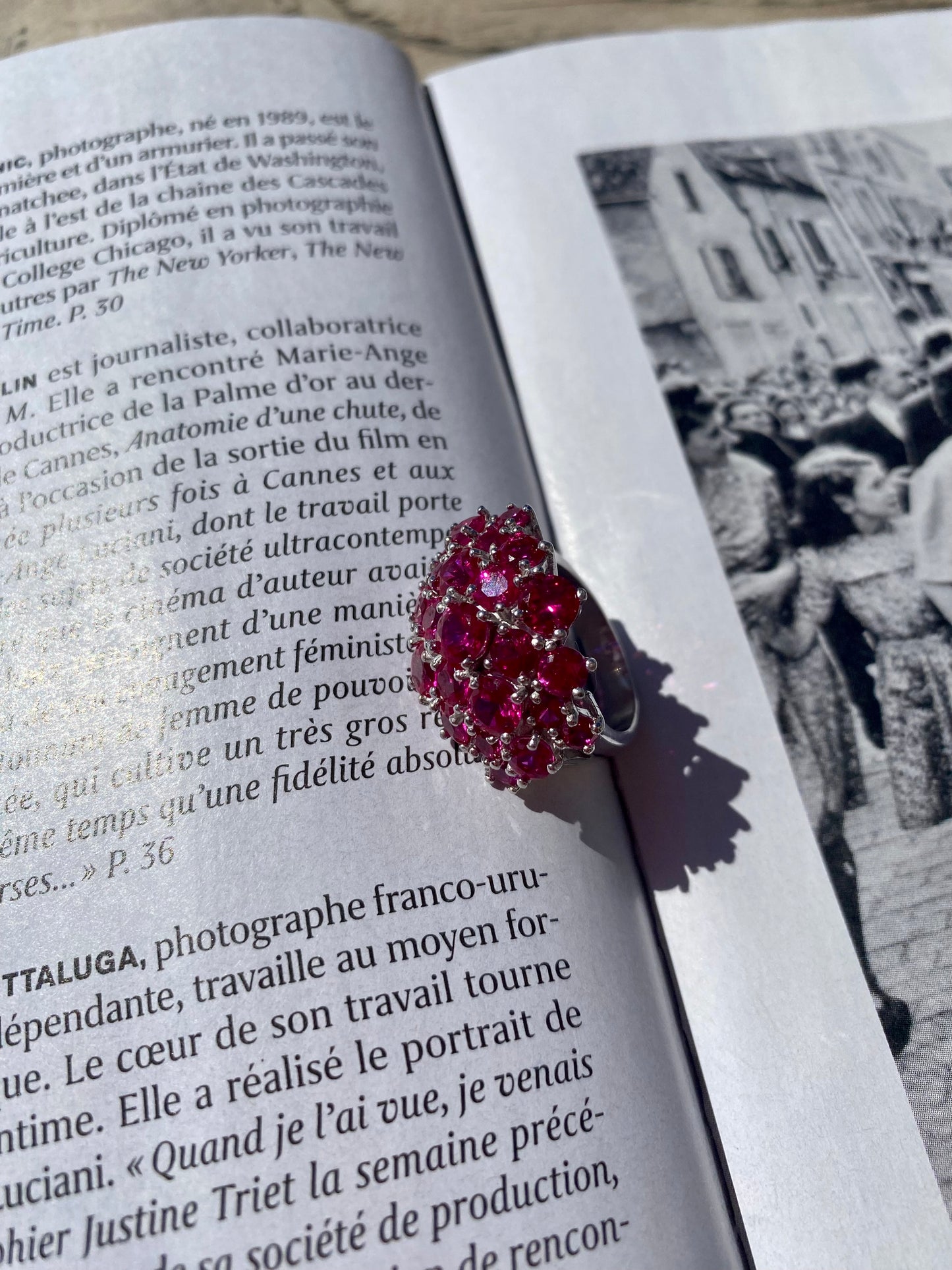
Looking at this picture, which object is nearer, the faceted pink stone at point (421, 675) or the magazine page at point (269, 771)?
the magazine page at point (269, 771)

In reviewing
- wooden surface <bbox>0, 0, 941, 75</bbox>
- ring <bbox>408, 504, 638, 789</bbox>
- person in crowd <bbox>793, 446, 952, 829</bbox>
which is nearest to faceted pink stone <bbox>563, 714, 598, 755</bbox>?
ring <bbox>408, 504, 638, 789</bbox>

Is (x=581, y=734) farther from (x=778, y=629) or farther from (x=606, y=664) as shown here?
(x=778, y=629)

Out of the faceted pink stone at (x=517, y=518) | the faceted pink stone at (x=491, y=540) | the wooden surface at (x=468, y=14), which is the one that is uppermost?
the wooden surface at (x=468, y=14)

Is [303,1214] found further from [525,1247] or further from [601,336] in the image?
[601,336]

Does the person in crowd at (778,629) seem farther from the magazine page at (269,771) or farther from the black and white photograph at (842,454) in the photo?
the magazine page at (269,771)

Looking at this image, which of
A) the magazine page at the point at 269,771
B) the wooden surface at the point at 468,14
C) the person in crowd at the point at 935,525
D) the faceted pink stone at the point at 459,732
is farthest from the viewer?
the wooden surface at the point at 468,14

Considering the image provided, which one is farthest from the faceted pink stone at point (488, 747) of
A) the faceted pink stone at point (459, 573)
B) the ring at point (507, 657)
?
the faceted pink stone at point (459, 573)

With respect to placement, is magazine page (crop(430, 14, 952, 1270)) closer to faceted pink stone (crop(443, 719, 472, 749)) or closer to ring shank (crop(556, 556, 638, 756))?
ring shank (crop(556, 556, 638, 756))

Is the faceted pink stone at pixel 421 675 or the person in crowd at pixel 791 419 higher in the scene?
the person in crowd at pixel 791 419

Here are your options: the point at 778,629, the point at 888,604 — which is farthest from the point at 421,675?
the point at 888,604
